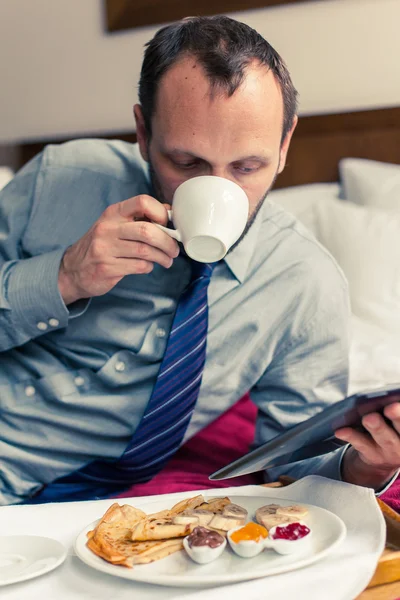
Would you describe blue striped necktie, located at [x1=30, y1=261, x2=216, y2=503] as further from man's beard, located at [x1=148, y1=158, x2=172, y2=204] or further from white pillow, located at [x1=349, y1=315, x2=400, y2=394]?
white pillow, located at [x1=349, y1=315, x2=400, y2=394]

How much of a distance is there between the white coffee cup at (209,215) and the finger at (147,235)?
0.06 meters

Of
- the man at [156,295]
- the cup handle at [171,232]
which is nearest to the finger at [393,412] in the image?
the man at [156,295]

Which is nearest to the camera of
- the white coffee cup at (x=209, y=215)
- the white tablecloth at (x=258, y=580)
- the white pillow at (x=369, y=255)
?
the white tablecloth at (x=258, y=580)

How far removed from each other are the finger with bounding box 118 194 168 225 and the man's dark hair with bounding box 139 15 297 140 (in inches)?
7.2

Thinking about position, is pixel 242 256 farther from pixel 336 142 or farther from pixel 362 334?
pixel 336 142

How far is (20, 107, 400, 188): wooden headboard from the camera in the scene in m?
2.15

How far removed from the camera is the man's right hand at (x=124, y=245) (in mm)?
1022

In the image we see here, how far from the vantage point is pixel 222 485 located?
4.02ft

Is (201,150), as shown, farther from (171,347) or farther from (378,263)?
(378,263)

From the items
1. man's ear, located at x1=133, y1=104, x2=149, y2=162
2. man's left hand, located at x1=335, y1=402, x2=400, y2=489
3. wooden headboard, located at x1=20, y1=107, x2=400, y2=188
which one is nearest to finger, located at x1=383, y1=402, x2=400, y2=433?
man's left hand, located at x1=335, y1=402, x2=400, y2=489

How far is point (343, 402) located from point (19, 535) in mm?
376

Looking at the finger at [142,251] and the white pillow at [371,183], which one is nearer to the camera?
the finger at [142,251]

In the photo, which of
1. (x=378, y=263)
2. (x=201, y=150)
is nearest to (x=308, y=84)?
(x=378, y=263)

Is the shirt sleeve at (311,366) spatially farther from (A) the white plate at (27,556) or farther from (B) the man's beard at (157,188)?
(A) the white plate at (27,556)
